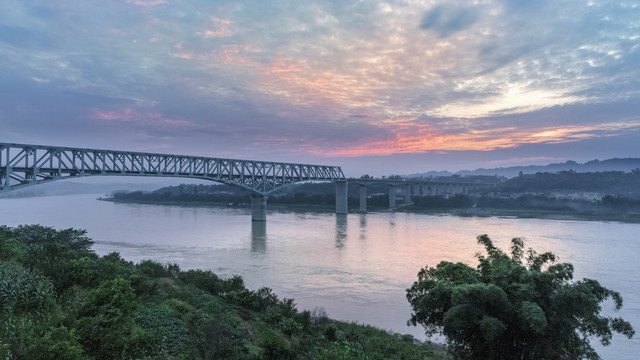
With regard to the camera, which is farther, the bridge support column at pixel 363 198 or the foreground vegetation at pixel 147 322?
the bridge support column at pixel 363 198

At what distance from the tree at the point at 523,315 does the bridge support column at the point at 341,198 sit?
263 ft

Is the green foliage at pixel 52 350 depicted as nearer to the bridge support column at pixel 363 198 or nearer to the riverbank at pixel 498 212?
the riverbank at pixel 498 212

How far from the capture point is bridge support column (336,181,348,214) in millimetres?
92062

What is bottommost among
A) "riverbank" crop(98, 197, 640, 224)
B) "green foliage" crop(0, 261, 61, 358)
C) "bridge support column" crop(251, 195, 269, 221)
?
"riverbank" crop(98, 197, 640, 224)

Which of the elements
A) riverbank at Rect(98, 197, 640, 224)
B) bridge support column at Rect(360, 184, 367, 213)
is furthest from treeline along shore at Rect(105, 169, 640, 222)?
bridge support column at Rect(360, 184, 367, 213)

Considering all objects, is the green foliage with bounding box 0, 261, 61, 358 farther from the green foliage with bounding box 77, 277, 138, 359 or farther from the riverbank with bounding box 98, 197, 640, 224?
the riverbank with bounding box 98, 197, 640, 224

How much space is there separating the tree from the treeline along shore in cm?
8237

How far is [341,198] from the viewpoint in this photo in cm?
9494

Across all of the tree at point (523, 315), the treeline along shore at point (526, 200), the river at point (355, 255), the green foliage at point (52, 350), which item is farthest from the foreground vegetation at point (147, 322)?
the treeline along shore at point (526, 200)

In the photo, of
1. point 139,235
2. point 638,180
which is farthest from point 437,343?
point 638,180

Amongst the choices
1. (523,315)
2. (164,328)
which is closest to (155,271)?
(164,328)

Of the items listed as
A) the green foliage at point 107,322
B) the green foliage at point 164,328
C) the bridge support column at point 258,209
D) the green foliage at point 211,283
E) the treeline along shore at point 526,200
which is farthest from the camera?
the treeline along shore at point 526,200

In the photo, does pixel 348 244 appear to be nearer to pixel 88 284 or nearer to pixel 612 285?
pixel 612 285

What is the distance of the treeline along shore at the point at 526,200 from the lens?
286ft
